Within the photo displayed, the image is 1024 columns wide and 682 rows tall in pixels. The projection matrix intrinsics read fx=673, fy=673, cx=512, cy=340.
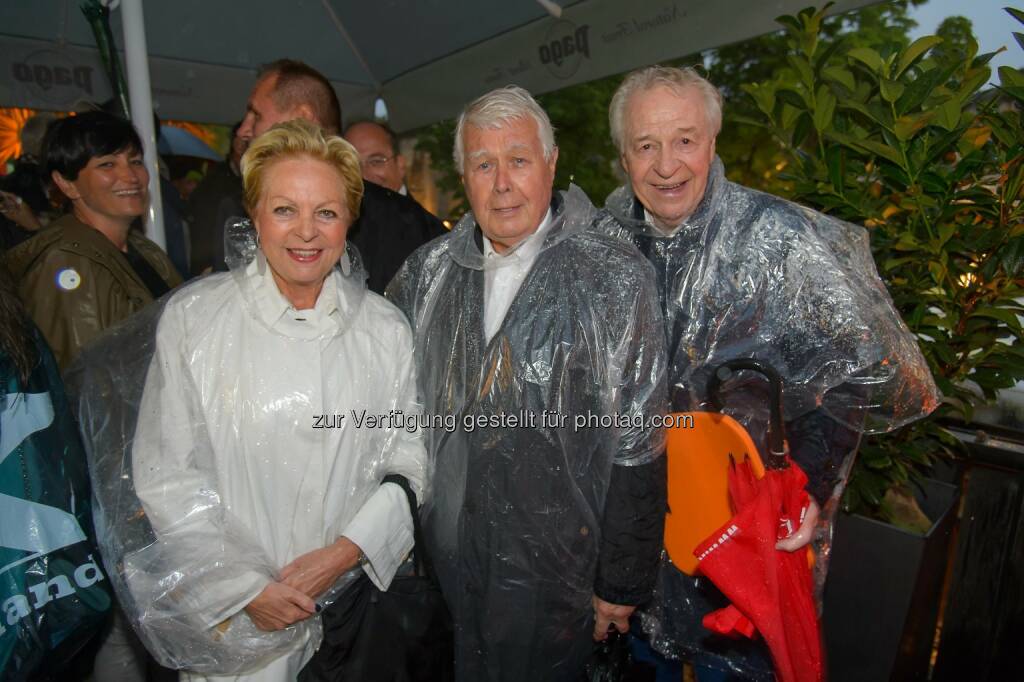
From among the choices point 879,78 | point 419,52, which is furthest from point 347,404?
point 419,52

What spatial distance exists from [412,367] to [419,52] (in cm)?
299

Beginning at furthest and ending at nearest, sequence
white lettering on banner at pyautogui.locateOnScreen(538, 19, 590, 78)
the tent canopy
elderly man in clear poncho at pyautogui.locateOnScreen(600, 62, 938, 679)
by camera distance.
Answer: white lettering on banner at pyautogui.locateOnScreen(538, 19, 590, 78), the tent canopy, elderly man in clear poncho at pyautogui.locateOnScreen(600, 62, 938, 679)

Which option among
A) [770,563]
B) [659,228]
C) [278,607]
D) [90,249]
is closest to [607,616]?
[770,563]

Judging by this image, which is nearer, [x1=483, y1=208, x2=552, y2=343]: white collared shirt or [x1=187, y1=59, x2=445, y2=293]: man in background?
[x1=483, y1=208, x2=552, y2=343]: white collared shirt

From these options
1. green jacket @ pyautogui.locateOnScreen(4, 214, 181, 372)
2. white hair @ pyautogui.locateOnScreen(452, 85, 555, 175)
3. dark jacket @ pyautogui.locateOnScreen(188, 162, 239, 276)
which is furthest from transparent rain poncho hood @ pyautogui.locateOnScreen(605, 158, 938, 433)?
dark jacket @ pyautogui.locateOnScreen(188, 162, 239, 276)

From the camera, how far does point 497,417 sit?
1629mm

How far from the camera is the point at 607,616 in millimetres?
1673

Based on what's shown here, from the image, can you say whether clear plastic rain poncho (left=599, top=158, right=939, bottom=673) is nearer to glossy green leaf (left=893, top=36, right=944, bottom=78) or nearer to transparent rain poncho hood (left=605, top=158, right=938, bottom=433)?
transparent rain poncho hood (left=605, top=158, right=938, bottom=433)

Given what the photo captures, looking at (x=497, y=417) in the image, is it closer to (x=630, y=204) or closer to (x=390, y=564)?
(x=390, y=564)

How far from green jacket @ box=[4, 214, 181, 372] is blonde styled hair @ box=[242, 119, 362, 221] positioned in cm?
65

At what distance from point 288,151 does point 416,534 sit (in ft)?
3.23

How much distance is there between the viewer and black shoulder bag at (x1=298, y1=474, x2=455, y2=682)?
5.26ft

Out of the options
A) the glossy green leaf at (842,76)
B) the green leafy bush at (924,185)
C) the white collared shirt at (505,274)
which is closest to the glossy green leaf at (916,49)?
the green leafy bush at (924,185)

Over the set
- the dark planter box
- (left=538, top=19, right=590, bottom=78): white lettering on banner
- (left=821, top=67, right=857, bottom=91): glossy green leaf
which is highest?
(left=538, top=19, right=590, bottom=78): white lettering on banner
